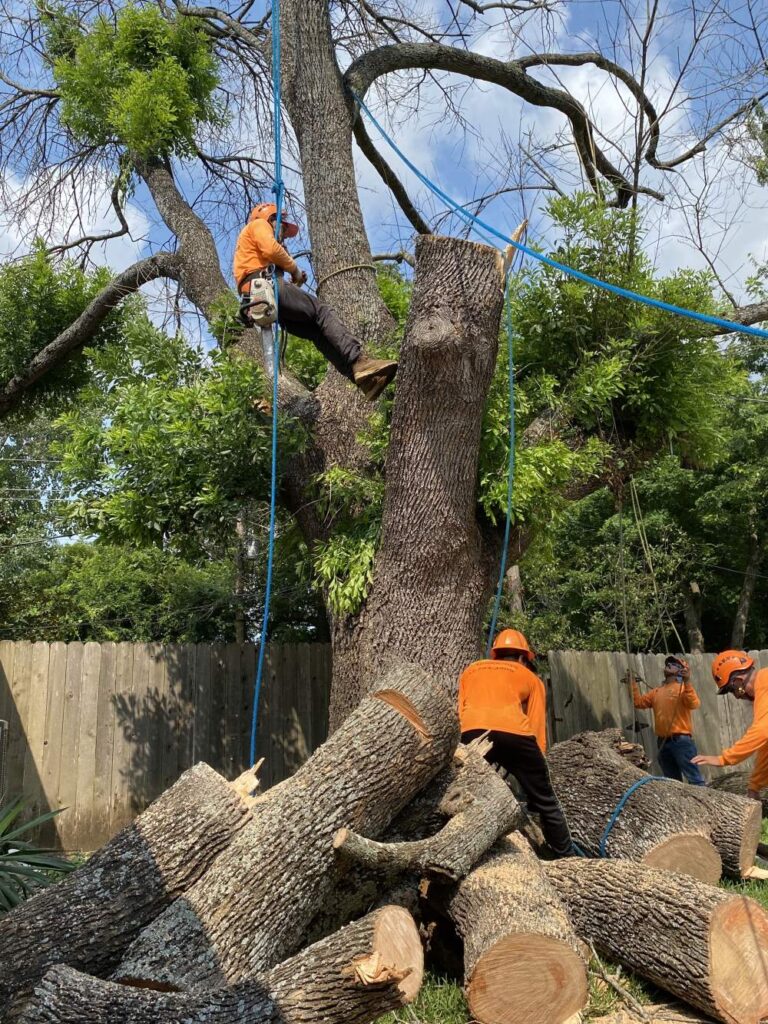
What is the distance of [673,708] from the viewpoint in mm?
9234

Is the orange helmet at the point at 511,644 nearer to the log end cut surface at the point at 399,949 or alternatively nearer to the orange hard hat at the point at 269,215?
the log end cut surface at the point at 399,949

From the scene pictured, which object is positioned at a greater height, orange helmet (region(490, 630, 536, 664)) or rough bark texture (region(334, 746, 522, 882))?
orange helmet (region(490, 630, 536, 664))

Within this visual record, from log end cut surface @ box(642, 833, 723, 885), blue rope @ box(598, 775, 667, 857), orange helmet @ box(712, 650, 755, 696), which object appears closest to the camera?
log end cut surface @ box(642, 833, 723, 885)

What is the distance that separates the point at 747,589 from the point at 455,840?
18100 millimetres

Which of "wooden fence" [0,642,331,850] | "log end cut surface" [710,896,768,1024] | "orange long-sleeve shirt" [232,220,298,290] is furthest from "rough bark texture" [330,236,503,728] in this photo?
"wooden fence" [0,642,331,850]

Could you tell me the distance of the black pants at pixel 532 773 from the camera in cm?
578

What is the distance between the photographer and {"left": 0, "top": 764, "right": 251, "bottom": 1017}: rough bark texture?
3.77 m

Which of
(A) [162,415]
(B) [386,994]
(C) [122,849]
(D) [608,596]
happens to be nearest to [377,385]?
(A) [162,415]

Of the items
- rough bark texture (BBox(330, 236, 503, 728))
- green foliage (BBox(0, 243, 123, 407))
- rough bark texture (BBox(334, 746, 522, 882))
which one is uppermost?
green foliage (BBox(0, 243, 123, 407))

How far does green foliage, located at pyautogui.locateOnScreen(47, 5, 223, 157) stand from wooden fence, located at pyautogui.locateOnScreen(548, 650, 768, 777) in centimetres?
709

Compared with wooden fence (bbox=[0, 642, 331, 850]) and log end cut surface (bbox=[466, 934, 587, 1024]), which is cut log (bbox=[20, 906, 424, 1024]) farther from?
wooden fence (bbox=[0, 642, 331, 850])

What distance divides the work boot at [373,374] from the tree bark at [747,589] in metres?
16.2

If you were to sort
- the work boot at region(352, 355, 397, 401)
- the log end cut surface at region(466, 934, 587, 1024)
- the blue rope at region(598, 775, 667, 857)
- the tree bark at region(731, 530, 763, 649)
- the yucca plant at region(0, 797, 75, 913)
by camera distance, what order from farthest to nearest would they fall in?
1. the tree bark at region(731, 530, 763, 649)
2. the work boot at region(352, 355, 397, 401)
3. the blue rope at region(598, 775, 667, 857)
4. the yucca plant at region(0, 797, 75, 913)
5. the log end cut surface at region(466, 934, 587, 1024)

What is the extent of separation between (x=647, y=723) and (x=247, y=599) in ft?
18.3
